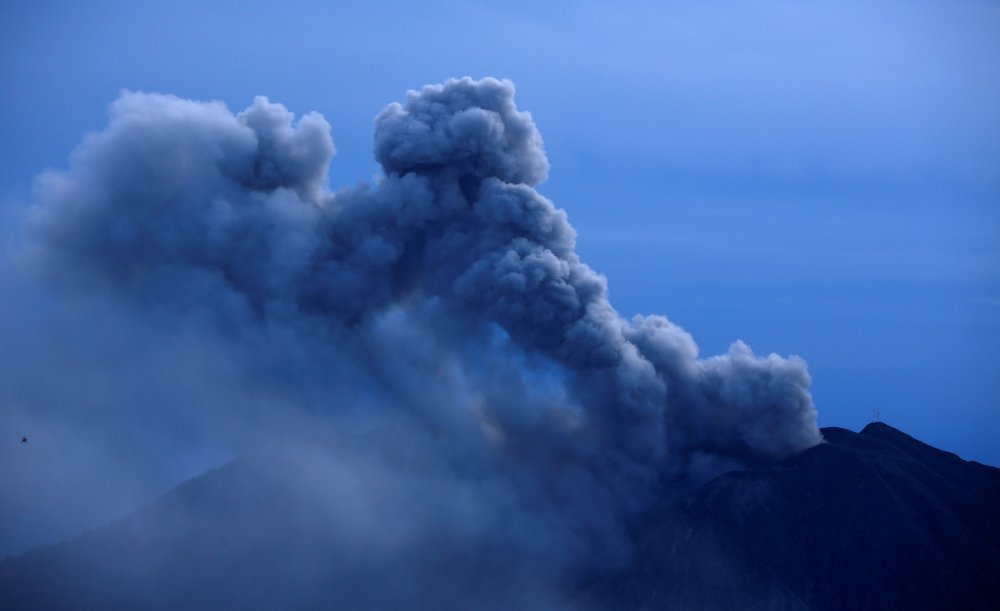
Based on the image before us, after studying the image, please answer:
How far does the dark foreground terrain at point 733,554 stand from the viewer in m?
58.9

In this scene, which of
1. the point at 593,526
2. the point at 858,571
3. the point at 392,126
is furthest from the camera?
the point at 392,126

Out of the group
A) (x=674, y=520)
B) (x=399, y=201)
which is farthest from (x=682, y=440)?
(x=399, y=201)

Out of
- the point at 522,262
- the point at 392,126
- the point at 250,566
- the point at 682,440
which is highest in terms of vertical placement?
the point at 392,126

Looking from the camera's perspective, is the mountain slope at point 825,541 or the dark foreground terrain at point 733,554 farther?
the dark foreground terrain at point 733,554

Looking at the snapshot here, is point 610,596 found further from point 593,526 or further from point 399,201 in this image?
point 399,201

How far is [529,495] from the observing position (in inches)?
2520

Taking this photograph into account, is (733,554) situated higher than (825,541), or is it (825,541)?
(825,541)

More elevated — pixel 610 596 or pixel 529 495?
pixel 529 495

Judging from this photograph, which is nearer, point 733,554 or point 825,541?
point 825,541

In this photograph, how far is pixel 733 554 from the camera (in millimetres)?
61781

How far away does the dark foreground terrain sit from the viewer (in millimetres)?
58906

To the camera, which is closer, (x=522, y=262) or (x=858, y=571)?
(x=858, y=571)

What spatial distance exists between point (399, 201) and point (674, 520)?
2179cm

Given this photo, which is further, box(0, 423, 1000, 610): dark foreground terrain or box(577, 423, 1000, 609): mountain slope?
box(0, 423, 1000, 610): dark foreground terrain
